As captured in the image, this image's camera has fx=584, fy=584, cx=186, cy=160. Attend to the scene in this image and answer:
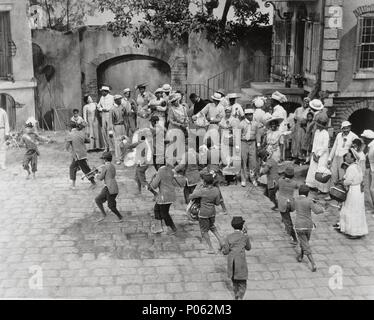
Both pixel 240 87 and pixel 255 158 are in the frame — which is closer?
pixel 255 158

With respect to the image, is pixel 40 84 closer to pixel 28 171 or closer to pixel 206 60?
pixel 206 60

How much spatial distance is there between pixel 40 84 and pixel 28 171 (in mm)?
6985

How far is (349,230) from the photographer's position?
34.3ft

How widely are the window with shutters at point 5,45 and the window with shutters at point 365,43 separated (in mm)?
10102

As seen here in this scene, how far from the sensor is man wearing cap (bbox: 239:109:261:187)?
1321 cm

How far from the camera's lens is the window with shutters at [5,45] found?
56.7ft

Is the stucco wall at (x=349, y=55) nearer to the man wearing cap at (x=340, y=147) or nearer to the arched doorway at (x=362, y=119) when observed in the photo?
the arched doorway at (x=362, y=119)

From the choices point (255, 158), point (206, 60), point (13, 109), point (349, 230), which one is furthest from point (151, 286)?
point (206, 60)

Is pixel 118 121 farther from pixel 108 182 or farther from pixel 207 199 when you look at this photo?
pixel 207 199

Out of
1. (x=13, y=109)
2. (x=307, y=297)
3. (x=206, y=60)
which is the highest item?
(x=206, y=60)

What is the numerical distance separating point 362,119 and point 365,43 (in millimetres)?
2377

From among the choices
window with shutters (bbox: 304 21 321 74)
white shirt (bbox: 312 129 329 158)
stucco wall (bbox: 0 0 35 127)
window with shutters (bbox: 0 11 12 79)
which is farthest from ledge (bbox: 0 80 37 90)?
white shirt (bbox: 312 129 329 158)

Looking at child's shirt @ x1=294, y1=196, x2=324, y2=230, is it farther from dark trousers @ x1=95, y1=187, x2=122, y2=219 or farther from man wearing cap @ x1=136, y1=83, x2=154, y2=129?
man wearing cap @ x1=136, y1=83, x2=154, y2=129

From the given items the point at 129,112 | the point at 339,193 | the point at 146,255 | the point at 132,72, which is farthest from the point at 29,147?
the point at 132,72
